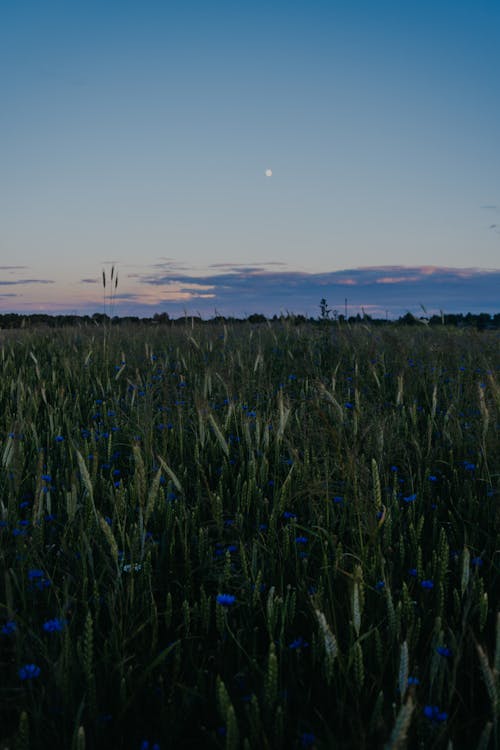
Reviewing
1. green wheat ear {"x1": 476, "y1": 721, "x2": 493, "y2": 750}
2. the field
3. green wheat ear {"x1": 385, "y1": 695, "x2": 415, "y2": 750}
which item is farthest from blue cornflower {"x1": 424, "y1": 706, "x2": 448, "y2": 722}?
green wheat ear {"x1": 385, "y1": 695, "x2": 415, "y2": 750}

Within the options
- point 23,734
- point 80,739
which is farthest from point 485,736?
point 23,734

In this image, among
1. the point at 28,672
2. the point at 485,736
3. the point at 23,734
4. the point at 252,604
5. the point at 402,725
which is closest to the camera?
the point at 402,725

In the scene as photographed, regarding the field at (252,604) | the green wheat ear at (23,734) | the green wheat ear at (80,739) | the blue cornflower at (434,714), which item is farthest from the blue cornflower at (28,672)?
the blue cornflower at (434,714)

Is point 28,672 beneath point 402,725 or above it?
beneath

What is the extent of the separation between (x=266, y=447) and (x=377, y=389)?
1980 millimetres

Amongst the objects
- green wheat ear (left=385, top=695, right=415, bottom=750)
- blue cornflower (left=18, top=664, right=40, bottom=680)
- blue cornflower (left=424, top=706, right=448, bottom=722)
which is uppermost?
green wheat ear (left=385, top=695, right=415, bottom=750)

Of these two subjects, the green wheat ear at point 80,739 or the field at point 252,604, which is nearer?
the green wheat ear at point 80,739

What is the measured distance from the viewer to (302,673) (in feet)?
4.82

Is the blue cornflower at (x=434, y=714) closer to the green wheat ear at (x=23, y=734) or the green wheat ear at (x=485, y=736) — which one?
the green wheat ear at (x=485, y=736)

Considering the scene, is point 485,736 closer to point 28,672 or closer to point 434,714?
point 434,714

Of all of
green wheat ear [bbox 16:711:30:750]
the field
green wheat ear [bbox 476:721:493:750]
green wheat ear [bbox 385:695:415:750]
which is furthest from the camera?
the field

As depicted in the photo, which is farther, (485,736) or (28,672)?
(28,672)

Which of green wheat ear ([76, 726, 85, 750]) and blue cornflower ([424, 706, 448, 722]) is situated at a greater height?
green wheat ear ([76, 726, 85, 750])

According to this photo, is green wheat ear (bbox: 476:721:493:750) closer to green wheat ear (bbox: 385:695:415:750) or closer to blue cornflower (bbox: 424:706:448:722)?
blue cornflower (bbox: 424:706:448:722)
